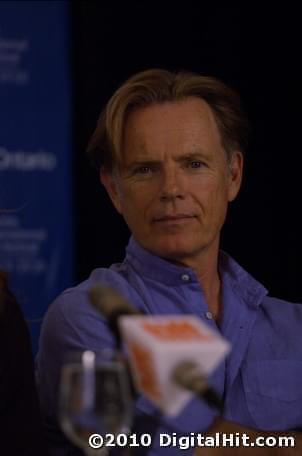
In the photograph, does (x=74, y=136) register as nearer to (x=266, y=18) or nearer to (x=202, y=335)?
(x=266, y=18)

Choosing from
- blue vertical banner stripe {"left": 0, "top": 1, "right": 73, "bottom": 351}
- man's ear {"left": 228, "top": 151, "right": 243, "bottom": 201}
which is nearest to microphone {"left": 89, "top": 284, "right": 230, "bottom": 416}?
man's ear {"left": 228, "top": 151, "right": 243, "bottom": 201}

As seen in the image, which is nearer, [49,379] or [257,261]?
[49,379]

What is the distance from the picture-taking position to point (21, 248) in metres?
3.35

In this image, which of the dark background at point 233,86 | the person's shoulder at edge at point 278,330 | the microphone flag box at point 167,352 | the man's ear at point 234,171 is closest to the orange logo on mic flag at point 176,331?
Answer: the microphone flag box at point 167,352

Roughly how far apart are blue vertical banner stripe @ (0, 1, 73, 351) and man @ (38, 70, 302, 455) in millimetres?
1135

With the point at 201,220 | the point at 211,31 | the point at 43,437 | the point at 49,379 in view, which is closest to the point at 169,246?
the point at 201,220

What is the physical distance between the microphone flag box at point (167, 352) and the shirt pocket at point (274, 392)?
46.5 inches

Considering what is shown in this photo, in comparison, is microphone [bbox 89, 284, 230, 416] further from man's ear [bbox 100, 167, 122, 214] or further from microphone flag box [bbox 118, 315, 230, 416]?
man's ear [bbox 100, 167, 122, 214]

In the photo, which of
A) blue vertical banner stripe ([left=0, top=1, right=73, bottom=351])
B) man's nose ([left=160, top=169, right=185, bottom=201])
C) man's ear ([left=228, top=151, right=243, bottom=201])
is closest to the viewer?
man's nose ([left=160, top=169, right=185, bottom=201])

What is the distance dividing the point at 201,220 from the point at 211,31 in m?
1.51

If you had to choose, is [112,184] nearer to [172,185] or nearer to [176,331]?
[172,185]

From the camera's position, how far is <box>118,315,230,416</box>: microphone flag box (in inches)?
33.2

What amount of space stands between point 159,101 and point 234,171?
0.31 meters

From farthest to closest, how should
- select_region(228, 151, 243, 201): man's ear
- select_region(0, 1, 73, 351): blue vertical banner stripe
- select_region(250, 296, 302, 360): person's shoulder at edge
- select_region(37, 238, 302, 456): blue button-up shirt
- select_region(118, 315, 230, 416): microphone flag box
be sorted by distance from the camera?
select_region(0, 1, 73, 351): blue vertical banner stripe → select_region(228, 151, 243, 201): man's ear → select_region(250, 296, 302, 360): person's shoulder at edge → select_region(37, 238, 302, 456): blue button-up shirt → select_region(118, 315, 230, 416): microphone flag box
